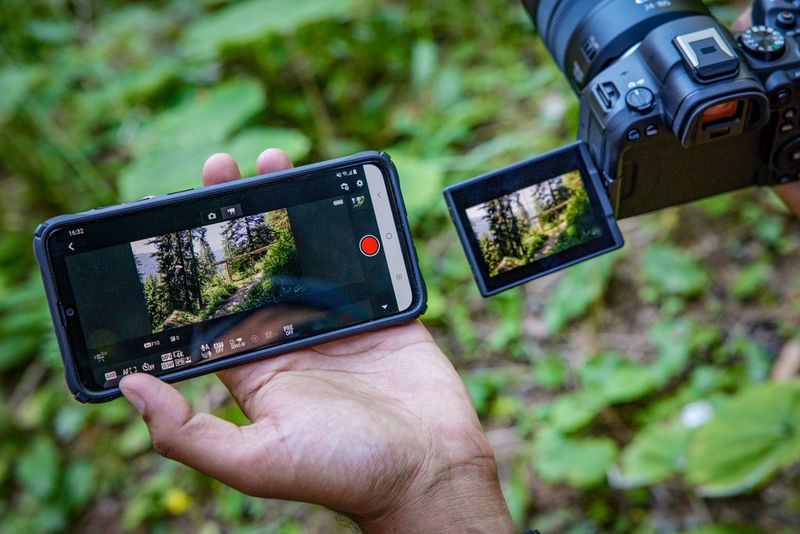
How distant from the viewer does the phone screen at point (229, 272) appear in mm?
1056

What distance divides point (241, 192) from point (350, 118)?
159cm

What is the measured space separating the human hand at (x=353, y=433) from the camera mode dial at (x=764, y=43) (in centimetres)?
70

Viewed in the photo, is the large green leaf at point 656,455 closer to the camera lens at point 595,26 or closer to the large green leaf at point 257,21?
the camera lens at point 595,26

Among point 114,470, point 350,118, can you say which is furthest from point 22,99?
point 114,470

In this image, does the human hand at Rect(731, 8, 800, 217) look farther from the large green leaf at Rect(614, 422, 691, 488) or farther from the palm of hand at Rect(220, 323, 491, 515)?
the palm of hand at Rect(220, 323, 491, 515)

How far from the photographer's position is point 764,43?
1068 mm

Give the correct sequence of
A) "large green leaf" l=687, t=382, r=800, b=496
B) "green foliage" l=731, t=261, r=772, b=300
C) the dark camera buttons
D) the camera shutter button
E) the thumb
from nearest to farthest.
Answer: the thumb, the camera shutter button, the dark camera buttons, "large green leaf" l=687, t=382, r=800, b=496, "green foliage" l=731, t=261, r=772, b=300

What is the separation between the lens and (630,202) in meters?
1.15

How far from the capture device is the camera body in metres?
1.00

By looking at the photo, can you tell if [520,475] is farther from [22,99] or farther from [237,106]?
[22,99]

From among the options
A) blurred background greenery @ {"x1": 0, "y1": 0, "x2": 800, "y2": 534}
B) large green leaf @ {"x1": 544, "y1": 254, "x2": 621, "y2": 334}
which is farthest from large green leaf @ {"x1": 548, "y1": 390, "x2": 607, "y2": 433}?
large green leaf @ {"x1": 544, "y1": 254, "x2": 621, "y2": 334}

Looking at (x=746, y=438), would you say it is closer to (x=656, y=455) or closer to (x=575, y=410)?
(x=656, y=455)

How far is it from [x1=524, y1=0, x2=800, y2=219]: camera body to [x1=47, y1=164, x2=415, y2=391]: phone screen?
391 mm

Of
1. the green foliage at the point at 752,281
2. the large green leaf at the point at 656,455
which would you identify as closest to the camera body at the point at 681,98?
the large green leaf at the point at 656,455
